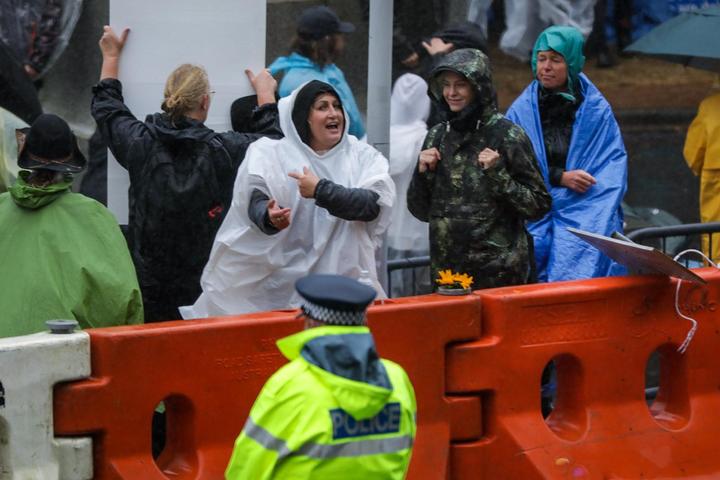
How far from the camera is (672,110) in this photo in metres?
14.1

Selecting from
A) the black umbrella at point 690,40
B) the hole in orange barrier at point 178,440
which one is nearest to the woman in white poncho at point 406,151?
the black umbrella at point 690,40

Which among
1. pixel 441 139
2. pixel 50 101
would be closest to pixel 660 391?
pixel 441 139

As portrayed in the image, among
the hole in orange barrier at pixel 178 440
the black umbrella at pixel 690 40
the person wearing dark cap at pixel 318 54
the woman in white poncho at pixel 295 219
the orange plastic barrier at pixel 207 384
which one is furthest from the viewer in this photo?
the black umbrella at pixel 690 40

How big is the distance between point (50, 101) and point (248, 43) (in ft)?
6.22

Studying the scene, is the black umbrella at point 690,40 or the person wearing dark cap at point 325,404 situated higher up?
the black umbrella at point 690,40

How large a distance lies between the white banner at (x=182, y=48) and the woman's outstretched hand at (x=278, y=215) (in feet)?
4.27

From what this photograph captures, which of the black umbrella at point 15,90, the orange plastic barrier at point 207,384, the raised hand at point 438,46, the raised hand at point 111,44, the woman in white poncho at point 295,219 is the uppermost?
the raised hand at point 111,44

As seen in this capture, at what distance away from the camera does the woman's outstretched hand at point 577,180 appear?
834 cm

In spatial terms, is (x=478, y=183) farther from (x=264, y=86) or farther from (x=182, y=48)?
(x=182, y=48)

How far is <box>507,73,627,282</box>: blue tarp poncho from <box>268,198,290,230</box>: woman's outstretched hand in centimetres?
197

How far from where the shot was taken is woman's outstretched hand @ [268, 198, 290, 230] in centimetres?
698

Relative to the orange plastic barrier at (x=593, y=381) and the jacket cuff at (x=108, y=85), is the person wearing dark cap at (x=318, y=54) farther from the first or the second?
the orange plastic barrier at (x=593, y=381)

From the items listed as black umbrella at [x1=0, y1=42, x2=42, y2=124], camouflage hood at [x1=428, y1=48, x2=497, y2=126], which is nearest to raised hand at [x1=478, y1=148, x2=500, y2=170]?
A: camouflage hood at [x1=428, y1=48, x2=497, y2=126]

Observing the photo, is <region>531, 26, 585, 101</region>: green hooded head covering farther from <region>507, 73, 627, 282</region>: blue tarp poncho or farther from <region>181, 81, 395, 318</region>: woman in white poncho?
<region>181, 81, 395, 318</region>: woman in white poncho
